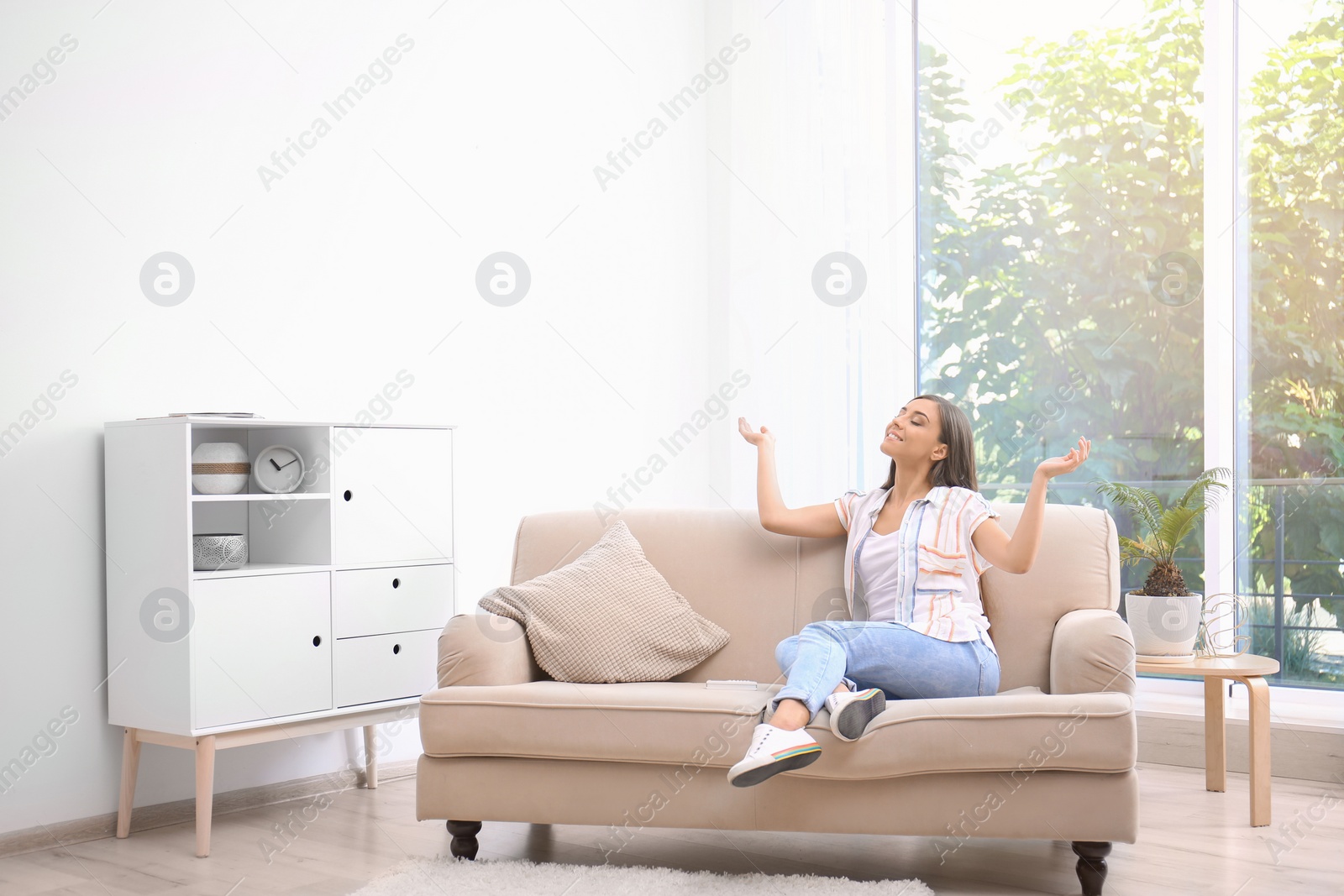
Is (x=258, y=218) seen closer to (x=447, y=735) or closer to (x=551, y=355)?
(x=551, y=355)

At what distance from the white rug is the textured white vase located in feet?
3.45

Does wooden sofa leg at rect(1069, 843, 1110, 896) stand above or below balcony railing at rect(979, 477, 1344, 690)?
below

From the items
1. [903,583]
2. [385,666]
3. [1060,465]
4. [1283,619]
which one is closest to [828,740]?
[903,583]

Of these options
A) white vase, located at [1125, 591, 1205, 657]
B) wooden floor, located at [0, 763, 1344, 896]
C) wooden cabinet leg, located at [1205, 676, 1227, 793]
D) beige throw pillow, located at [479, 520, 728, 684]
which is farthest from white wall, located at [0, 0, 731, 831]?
wooden cabinet leg, located at [1205, 676, 1227, 793]

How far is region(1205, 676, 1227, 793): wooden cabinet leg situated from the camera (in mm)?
3326

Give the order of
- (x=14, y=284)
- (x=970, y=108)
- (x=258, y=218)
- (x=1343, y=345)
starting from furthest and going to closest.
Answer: (x=970, y=108), (x=1343, y=345), (x=258, y=218), (x=14, y=284)

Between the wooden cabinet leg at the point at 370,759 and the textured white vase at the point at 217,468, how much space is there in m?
0.90

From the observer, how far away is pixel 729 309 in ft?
16.2

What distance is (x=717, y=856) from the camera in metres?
2.69

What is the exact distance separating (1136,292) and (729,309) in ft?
5.34

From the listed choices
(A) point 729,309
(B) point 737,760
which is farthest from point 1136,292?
(B) point 737,760

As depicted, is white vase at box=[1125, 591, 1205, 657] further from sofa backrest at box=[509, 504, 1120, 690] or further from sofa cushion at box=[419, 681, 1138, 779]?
sofa cushion at box=[419, 681, 1138, 779]

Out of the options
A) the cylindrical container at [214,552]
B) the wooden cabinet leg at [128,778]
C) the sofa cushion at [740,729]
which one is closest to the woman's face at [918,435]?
the sofa cushion at [740,729]

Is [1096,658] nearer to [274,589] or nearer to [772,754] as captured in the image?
[772,754]
